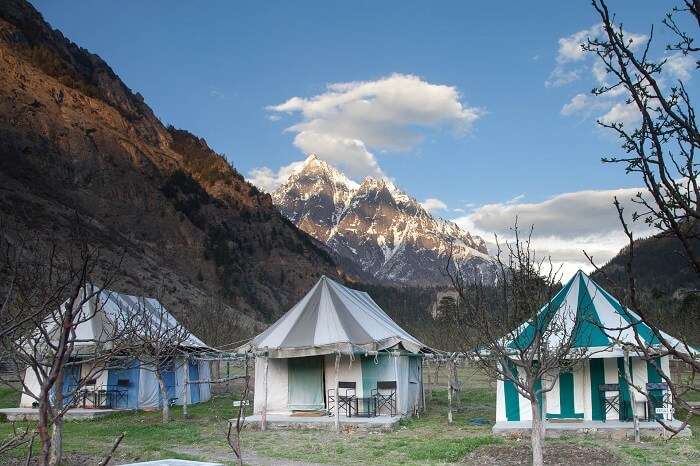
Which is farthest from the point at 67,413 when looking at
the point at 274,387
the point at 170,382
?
the point at 274,387

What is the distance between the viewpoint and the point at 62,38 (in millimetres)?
100125

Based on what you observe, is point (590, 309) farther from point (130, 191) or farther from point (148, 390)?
point (130, 191)

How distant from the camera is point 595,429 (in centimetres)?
1562

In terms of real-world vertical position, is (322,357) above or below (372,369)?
above

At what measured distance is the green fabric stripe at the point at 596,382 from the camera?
17344 mm

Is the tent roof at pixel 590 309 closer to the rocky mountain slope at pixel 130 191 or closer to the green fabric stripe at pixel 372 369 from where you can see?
the green fabric stripe at pixel 372 369

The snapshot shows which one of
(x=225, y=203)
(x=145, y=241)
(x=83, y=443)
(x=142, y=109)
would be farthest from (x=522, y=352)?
(x=142, y=109)

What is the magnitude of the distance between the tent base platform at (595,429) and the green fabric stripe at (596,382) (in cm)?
103

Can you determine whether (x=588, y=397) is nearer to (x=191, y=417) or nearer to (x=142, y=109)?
(x=191, y=417)

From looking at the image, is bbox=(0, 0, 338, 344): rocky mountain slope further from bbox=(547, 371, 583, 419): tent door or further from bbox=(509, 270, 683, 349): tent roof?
bbox=(547, 371, 583, 419): tent door

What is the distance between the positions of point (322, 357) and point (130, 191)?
6052cm

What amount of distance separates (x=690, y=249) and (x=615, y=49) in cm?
75

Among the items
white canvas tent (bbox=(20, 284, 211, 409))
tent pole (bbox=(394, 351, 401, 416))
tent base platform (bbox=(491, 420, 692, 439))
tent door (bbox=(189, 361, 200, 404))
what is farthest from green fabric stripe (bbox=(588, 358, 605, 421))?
tent door (bbox=(189, 361, 200, 404))

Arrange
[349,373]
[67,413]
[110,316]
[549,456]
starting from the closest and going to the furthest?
[549,456] < [349,373] < [67,413] < [110,316]
